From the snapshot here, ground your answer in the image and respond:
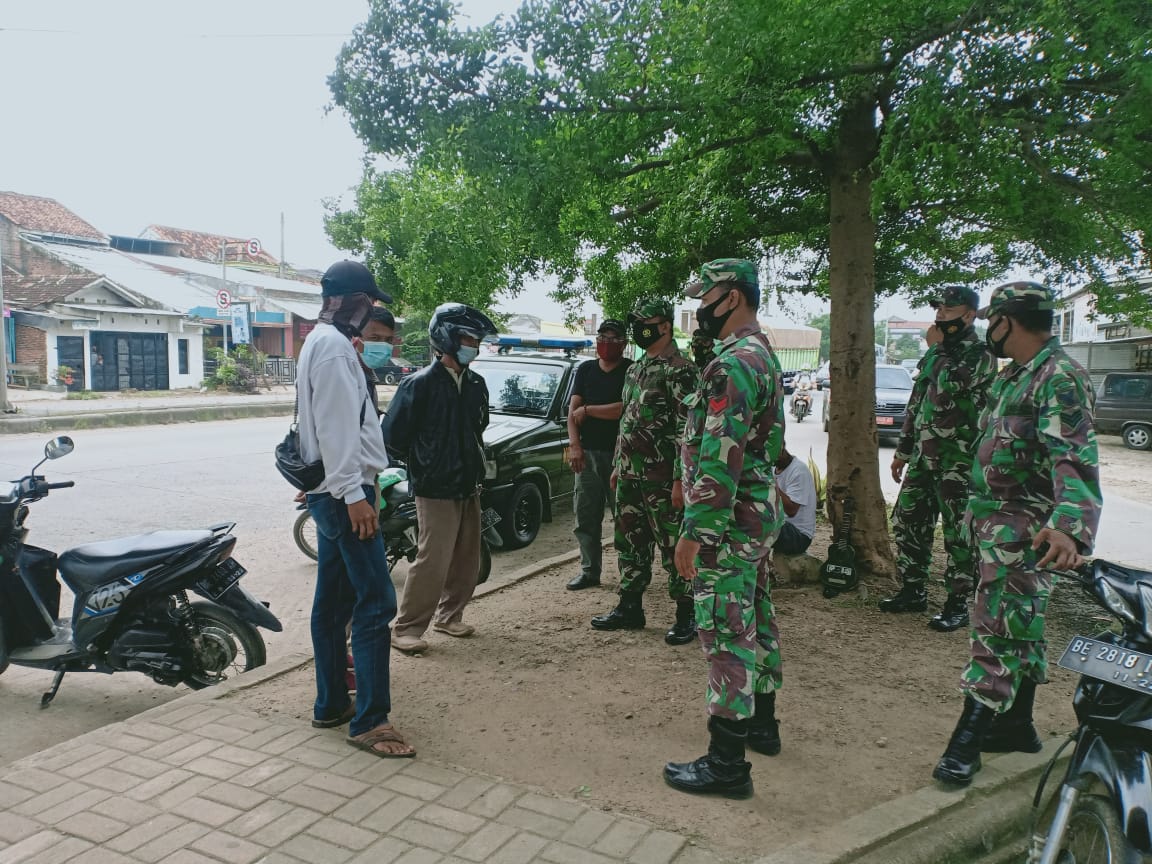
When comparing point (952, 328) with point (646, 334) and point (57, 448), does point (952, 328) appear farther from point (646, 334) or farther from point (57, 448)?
point (57, 448)

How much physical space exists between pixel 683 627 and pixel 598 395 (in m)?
1.78

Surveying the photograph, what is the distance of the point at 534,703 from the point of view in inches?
154

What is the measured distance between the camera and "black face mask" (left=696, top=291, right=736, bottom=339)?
3215mm

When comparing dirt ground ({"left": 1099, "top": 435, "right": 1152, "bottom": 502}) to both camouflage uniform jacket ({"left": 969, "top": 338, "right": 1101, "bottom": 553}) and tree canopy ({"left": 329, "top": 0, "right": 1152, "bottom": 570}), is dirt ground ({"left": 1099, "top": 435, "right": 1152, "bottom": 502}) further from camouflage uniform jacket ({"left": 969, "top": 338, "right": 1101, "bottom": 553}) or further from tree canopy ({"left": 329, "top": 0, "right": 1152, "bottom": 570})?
camouflage uniform jacket ({"left": 969, "top": 338, "right": 1101, "bottom": 553})

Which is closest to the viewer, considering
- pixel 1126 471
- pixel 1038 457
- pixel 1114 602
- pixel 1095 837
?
pixel 1095 837

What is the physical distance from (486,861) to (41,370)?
29293 mm

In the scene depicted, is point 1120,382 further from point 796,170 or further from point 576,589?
point 576,589

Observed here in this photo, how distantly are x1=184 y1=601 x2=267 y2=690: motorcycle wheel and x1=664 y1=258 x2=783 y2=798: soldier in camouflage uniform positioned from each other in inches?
90.2

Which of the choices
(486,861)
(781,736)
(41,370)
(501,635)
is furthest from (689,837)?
(41,370)

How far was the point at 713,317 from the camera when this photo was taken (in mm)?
3238

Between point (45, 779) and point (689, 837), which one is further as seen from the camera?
point (45, 779)

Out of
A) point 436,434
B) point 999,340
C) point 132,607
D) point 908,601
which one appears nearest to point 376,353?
point 436,434

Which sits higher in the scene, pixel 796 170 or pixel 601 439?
pixel 796 170

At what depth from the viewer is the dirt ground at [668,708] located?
10.1 feet
